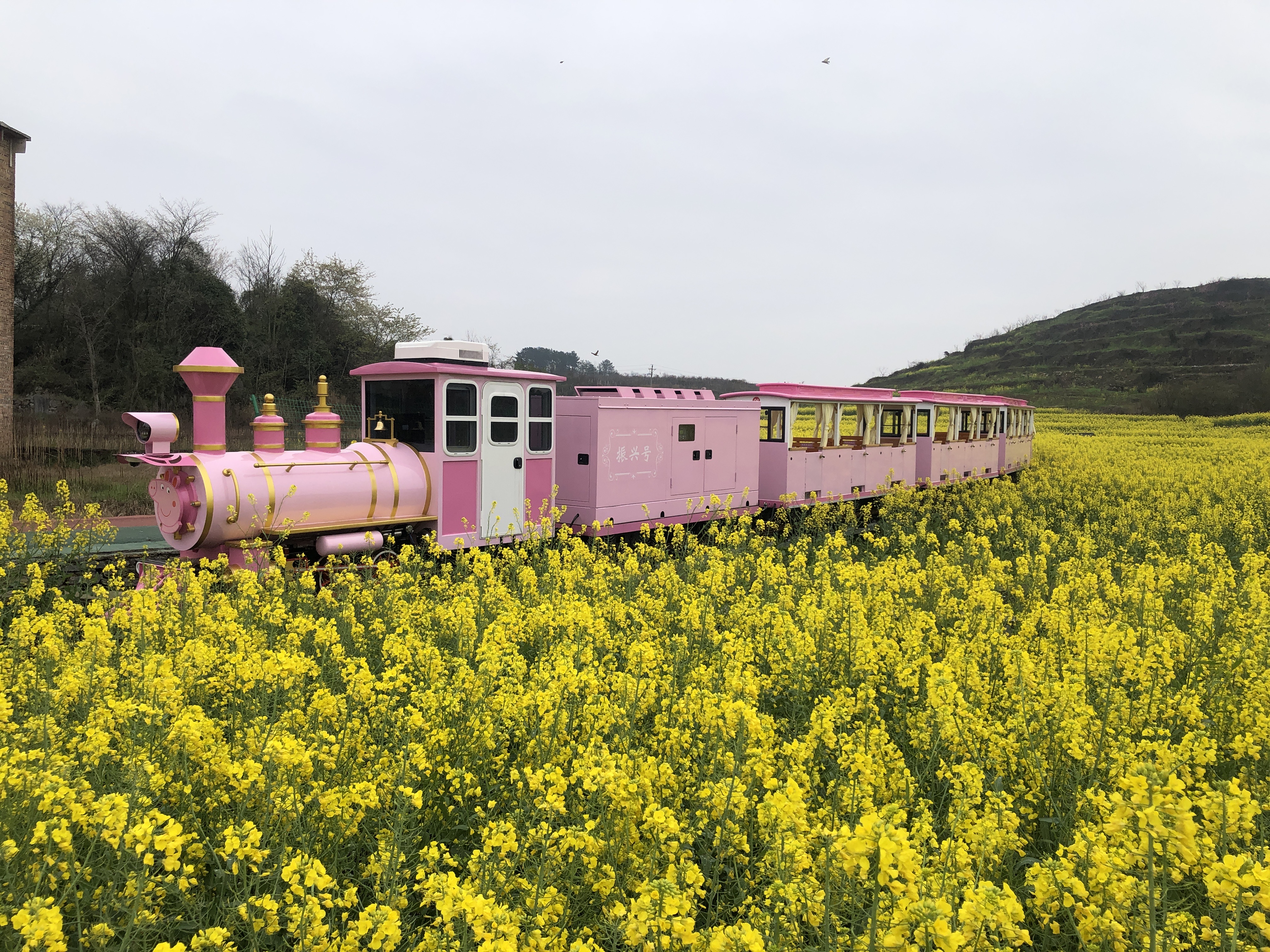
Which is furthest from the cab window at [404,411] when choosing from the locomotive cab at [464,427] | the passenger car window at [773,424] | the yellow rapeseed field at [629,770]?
the passenger car window at [773,424]

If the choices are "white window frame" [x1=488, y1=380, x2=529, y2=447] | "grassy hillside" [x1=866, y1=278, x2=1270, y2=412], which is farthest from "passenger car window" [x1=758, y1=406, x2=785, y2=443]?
"grassy hillside" [x1=866, y1=278, x2=1270, y2=412]

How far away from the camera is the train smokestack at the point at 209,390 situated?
854 centimetres

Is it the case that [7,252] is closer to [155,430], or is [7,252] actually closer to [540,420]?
[155,430]

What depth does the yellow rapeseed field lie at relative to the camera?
2.39 metres

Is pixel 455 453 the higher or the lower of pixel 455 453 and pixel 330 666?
the higher

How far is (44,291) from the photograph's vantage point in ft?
111

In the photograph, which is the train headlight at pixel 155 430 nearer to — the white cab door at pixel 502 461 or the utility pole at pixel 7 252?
the white cab door at pixel 502 461

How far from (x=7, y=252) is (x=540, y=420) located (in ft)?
76.6

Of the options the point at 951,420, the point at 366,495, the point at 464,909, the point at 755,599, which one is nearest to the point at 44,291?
the point at 366,495

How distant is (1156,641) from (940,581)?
2.51 m

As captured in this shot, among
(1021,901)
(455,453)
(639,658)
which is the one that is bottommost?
(1021,901)

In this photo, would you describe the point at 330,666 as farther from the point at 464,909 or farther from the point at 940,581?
the point at 940,581

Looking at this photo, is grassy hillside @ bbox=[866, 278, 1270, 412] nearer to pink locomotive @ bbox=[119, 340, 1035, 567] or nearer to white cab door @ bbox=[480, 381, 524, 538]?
pink locomotive @ bbox=[119, 340, 1035, 567]

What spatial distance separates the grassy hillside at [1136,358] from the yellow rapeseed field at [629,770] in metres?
61.6
